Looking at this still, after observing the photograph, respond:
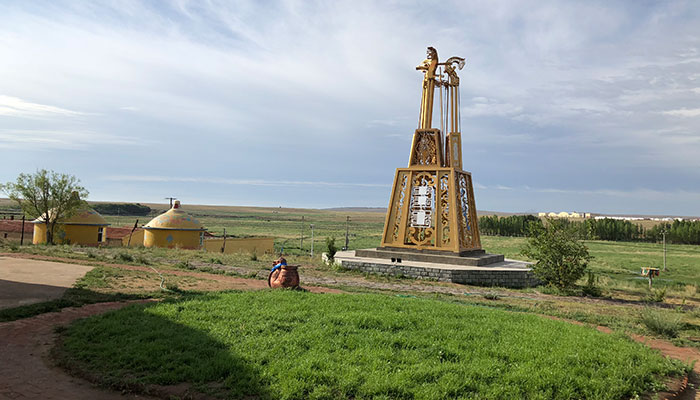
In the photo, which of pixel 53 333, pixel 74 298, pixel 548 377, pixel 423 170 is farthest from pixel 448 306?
pixel 423 170

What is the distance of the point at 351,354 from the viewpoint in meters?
5.64

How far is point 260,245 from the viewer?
31.5 meters

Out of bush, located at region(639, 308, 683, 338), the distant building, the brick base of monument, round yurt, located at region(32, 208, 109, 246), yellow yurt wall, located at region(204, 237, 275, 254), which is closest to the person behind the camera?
bush, located at region(639, 308, 683, 338)

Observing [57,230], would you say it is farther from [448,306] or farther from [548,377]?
[548,377]

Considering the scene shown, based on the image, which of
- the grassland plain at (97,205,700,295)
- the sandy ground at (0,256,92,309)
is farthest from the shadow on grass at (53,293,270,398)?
the grassland plain at (97,205,700,295)

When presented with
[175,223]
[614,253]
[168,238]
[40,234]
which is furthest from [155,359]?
[614,253]

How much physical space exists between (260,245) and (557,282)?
2104 centimetres

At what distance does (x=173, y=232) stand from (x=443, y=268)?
58.2 ft

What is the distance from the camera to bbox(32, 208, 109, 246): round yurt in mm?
25453

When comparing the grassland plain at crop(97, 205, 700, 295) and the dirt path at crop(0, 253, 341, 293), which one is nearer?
the dirt path at crop(0, 253, 341, 293)

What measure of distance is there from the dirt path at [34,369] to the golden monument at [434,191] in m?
13.8

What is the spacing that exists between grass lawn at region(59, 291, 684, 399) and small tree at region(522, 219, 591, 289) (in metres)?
7.90

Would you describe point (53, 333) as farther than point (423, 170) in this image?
No

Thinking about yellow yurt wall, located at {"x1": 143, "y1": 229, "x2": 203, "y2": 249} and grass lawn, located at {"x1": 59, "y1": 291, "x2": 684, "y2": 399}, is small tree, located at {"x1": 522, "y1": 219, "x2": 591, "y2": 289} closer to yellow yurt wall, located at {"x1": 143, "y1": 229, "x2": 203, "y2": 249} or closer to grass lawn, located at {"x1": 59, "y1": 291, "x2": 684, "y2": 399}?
grass lawn, located at {"x1": 59, "y1": 291, "x2": 684, "y2": 399}
